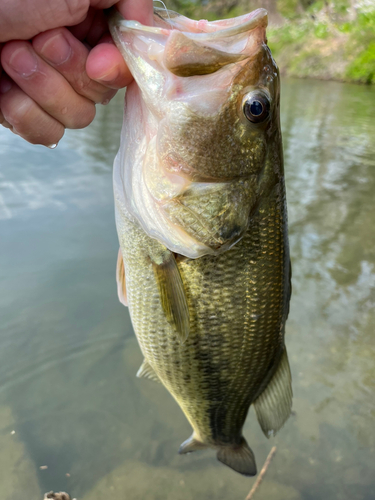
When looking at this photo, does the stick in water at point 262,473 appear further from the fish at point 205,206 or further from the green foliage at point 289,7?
the green foliage at point 289,7

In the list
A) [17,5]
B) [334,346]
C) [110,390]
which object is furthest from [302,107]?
[17,5]

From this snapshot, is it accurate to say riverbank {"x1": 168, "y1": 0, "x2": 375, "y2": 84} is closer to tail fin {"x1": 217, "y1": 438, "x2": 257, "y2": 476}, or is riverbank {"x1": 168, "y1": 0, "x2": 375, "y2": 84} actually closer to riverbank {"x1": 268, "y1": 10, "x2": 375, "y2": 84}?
riverbank {"x1": 268, "y1": 10, "x2": 375, "y2": 84}

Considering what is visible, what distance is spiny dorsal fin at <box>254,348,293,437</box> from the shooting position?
1.67 meters

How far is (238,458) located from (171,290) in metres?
1.03

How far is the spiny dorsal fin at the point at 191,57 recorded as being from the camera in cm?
100

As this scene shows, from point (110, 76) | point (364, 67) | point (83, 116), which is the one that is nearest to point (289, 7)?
point (364, 67)

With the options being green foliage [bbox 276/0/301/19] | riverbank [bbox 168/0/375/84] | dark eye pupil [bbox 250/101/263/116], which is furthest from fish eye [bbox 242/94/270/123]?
green foliage [bbox 276/0/301/19]

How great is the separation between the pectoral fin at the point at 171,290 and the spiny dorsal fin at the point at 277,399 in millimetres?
547

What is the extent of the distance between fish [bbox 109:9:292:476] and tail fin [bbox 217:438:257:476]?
1.06 feet

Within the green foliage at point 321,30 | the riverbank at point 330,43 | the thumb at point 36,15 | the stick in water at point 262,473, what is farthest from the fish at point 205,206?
the green foliage at point 321,30

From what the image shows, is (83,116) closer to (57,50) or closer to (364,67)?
(57,50)

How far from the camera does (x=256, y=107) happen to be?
1147mm

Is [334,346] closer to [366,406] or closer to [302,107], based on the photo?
[366,406]

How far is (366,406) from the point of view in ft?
8.59
